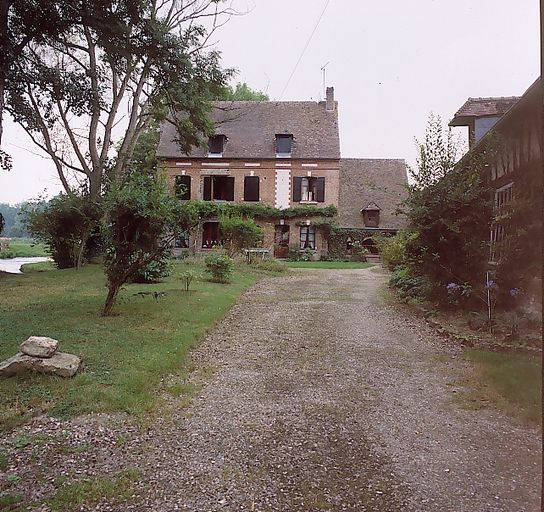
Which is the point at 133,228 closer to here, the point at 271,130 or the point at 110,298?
the point at 110,298

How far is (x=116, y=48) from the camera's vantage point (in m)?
9.09

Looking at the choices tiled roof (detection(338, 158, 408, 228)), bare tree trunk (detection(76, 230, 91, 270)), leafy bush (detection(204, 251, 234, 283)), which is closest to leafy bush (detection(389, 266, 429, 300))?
leafy bush (detection(204, 251, 234, 283))

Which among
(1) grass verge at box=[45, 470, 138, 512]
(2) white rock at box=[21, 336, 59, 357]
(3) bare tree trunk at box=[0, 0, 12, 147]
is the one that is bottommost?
(1) grass verge at box=[45, 470, 138, 512]

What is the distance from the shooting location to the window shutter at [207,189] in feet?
113

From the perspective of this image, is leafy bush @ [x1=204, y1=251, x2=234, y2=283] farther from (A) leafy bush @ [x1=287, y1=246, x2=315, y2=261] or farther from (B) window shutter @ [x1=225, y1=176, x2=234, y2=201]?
(B) window shutter @ [x1=225, y1=176, x2=234, y2=201]

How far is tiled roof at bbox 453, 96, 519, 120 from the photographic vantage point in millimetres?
14055

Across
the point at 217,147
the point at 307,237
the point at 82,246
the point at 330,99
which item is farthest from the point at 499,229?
the point at 330,99

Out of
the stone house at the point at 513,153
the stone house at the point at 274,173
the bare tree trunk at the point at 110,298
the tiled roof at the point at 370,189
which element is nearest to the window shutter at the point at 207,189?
the stone house at the point at 274,173

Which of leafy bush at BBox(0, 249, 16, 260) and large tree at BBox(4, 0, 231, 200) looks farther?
Result: leafy bush at BBox(0, 249, 16, 260)

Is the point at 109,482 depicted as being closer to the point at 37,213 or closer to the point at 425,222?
the point at 425,222

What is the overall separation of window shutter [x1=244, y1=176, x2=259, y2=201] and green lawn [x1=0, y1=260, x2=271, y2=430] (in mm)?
18777

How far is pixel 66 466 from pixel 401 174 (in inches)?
1474

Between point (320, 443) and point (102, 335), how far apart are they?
15.2ft

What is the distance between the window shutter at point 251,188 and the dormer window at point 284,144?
7.17ft
